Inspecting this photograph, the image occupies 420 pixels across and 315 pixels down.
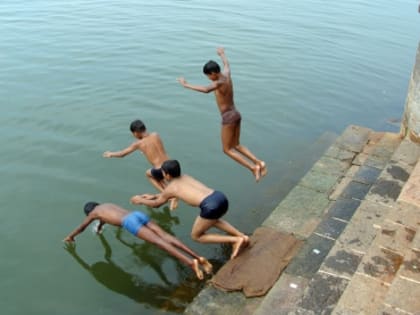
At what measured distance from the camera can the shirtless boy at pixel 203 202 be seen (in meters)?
5.64

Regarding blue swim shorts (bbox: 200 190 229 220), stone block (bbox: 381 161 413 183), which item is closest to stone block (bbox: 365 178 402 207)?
stone block (bbox: 381 161 413 183)

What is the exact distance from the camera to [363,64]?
46.7 ft

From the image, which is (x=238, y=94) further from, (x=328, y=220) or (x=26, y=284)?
(x=26, y=284)

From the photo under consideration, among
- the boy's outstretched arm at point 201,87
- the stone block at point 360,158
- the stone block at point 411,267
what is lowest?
the stone block at point 360,158

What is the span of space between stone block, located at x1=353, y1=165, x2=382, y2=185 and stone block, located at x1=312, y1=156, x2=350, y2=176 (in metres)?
0.41

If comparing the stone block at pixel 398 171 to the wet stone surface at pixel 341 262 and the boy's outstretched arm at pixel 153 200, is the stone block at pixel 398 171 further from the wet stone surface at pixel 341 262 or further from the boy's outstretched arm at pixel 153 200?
the boy's outstretched arm at pixel 153 200

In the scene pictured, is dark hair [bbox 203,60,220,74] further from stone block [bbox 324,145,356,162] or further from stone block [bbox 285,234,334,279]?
stone block [bbox 324,145,356,162]

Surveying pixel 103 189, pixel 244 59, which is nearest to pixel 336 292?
pixel 103 189

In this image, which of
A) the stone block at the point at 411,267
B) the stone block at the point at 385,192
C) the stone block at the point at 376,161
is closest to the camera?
the stone block at the point at 411,267

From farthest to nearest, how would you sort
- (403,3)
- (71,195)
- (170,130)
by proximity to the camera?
(403,3)
(170,130)
(71,195)

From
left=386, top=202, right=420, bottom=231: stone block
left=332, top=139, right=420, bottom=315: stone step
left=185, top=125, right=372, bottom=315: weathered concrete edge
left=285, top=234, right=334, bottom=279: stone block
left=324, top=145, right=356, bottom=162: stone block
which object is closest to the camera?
left=332, top=139, right=420, bottom=315: stone step

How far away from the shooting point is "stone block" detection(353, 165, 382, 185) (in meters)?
7.22

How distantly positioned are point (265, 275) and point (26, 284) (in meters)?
3.05

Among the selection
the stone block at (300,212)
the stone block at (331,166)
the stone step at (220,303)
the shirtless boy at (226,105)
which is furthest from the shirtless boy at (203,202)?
the stone block at (331,166)
